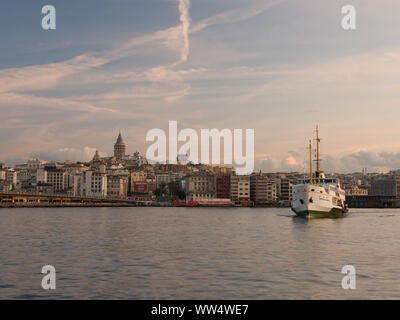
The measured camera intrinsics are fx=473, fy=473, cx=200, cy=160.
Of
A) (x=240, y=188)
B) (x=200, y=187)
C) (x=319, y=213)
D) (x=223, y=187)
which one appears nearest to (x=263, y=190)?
(x=240, y=188)

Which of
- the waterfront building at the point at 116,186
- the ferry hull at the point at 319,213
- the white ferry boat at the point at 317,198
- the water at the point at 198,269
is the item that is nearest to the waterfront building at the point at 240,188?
the waterfront building at the point at 116,186

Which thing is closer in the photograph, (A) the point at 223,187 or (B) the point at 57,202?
(B) the point at 57,202

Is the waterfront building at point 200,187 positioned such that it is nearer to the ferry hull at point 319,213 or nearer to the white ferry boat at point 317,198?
the white ferry boat at point 317,198

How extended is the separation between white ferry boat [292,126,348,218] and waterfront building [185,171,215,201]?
4125 inches

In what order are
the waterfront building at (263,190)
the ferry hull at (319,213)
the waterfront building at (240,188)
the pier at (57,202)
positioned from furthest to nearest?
the waterfront building at (263,190) < the waterfront building at (240,188) < the pier at (57,202) < the ferry hull at (319,213)

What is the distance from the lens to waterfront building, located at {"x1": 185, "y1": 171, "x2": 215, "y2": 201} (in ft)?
561

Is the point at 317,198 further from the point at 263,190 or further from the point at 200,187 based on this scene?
the point at 200,187

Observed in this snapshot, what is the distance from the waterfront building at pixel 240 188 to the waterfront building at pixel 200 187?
7.84m

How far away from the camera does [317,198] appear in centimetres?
5856

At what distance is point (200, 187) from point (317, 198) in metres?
117

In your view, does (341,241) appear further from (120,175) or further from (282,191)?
(120,175)

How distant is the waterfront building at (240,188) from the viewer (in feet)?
556

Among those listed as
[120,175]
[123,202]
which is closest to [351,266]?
[123,202]
